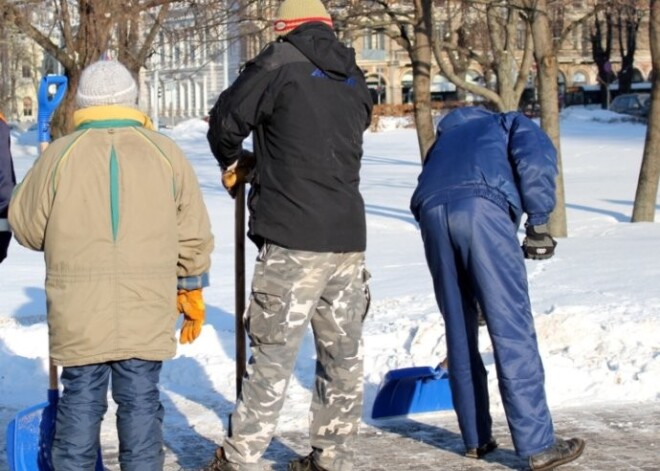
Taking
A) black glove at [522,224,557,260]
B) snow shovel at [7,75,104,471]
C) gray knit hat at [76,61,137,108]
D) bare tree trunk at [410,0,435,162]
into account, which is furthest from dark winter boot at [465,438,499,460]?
bare tree trunk at [410,0,435,162]

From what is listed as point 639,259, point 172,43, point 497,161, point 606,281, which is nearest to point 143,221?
point 497,161

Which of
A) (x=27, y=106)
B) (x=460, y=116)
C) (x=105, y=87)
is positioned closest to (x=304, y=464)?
(x=460, y=116)

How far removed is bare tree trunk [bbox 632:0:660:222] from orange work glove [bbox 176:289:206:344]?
11856 mm

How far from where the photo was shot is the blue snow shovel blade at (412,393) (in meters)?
5.98

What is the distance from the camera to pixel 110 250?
4145mm

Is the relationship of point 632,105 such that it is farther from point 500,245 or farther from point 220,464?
point 220,464

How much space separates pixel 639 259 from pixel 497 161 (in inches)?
259

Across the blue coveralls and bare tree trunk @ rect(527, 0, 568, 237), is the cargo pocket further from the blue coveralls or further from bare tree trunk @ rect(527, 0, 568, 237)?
bare tree trunk @ rect(527, 0, 568, 237)

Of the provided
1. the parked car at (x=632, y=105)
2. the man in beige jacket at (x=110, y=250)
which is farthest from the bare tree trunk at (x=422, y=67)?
the parked car at (x=632, y=105)

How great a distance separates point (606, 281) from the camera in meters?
9.85

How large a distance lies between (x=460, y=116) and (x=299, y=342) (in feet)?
4.36

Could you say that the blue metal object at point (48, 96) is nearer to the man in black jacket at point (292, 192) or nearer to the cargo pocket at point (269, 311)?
the man in black jacket at point (292, 192)

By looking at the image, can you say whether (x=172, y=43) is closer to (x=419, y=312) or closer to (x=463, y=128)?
(x=419, y=312)

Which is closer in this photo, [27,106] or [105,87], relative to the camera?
[105,87]
